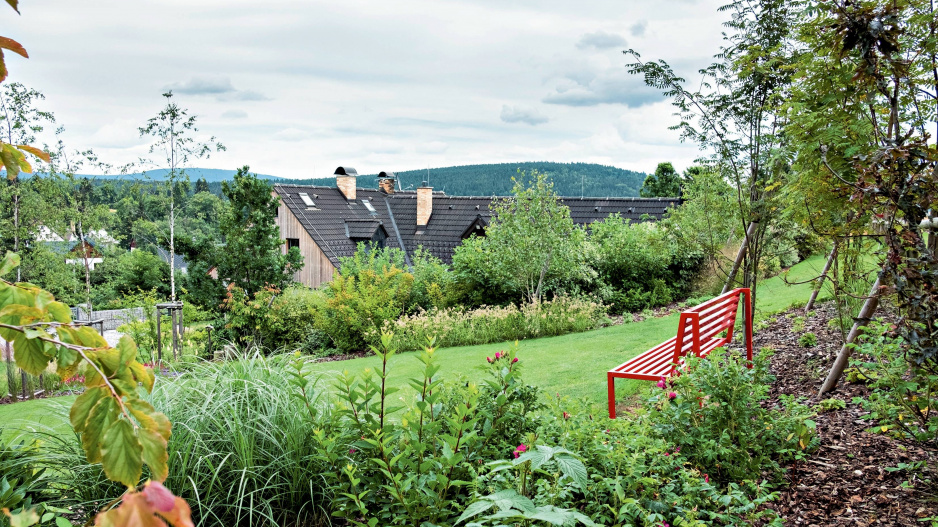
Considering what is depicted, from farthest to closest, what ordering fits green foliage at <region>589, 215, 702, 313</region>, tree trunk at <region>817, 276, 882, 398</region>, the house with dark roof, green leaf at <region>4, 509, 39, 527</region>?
the house with dark roof
green foliage at <region>589, 215, 702, 313</region>
tree trunk at <region>817, 276, 882, 398</region>
green leaf at <region>4, 509, 39, 527</region>

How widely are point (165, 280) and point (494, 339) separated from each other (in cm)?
2609

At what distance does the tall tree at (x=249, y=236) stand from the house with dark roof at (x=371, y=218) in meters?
11.9

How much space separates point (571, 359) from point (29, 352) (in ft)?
24.5

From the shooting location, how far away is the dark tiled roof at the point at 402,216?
22.5 metres

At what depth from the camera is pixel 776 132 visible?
5.97 m

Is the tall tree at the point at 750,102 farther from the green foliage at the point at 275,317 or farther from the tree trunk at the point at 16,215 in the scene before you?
the tree trunk at the point at 16,215

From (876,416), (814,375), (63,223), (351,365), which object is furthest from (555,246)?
(63,223)

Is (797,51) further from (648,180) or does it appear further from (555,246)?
(648,180)

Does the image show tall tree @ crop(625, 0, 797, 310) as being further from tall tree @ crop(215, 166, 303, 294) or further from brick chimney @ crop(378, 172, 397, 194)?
brick chimney @ crop(378, 172, 397, 194)

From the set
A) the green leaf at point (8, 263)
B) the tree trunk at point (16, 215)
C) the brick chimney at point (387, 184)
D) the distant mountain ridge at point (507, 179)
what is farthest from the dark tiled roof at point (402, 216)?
the green leaf at point (8, 263)

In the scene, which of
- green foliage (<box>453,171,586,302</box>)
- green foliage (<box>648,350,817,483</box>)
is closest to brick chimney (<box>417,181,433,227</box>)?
green foliage (<box>453,171,586,302</box>)

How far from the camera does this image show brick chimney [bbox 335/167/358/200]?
2697 cm

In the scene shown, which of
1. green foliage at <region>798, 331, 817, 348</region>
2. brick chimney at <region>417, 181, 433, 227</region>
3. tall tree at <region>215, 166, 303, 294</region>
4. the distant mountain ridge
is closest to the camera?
green foliage at <region>798, 331, 817, 348</region>

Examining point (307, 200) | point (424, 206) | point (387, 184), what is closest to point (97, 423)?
point (307, 200)
